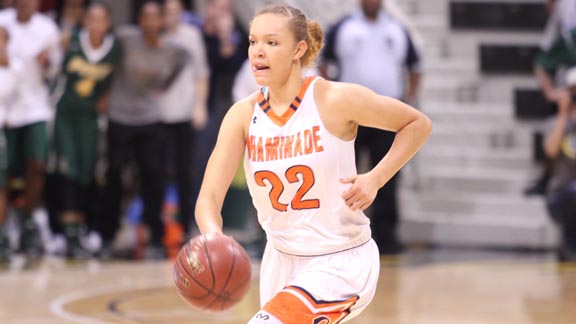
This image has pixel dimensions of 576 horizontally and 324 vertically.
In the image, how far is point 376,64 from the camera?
1123 cm

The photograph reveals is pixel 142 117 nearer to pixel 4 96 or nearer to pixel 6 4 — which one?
pixel 4 96

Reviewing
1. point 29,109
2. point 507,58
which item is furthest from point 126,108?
point 507,58

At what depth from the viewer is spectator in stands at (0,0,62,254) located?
35.6ft

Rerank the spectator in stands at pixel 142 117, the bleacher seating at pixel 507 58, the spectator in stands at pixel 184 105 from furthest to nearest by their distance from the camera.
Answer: the bleacher seating at pixel 507 58 < the spectator in stands at pixel 184 105 < the spectator in stands at pixel 142 117

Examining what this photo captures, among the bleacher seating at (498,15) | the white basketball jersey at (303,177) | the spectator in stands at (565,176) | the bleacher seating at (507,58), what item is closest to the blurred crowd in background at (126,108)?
the spectator in stands at (565,176)

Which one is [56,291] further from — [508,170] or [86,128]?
[508,170]

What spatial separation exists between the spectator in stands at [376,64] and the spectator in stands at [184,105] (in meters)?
1.19

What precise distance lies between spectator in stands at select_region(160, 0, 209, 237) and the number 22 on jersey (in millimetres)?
6820

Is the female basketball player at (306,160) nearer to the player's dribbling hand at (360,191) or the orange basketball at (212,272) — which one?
the player's dribbling hand at (360,191)

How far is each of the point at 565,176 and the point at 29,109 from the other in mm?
4699

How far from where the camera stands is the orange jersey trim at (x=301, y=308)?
4258 mm

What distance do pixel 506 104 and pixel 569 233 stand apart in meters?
3.51

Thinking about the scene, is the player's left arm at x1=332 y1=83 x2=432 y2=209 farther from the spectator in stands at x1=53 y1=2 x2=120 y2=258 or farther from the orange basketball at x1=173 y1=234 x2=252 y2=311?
the spectator in stands at x1=53 y1=2 x2=120 y2=258

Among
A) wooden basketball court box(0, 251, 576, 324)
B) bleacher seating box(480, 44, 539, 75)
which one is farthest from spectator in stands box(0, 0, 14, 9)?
bleacher seating box(480, 44, 539, 75)
